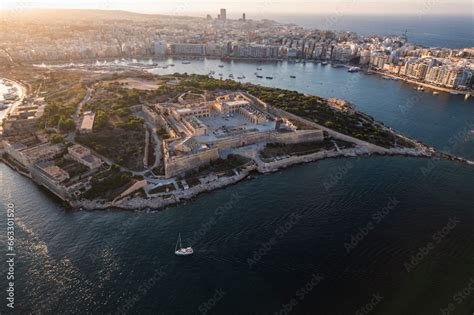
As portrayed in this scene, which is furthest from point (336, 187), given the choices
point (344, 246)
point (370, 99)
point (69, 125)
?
point (370, 99)
